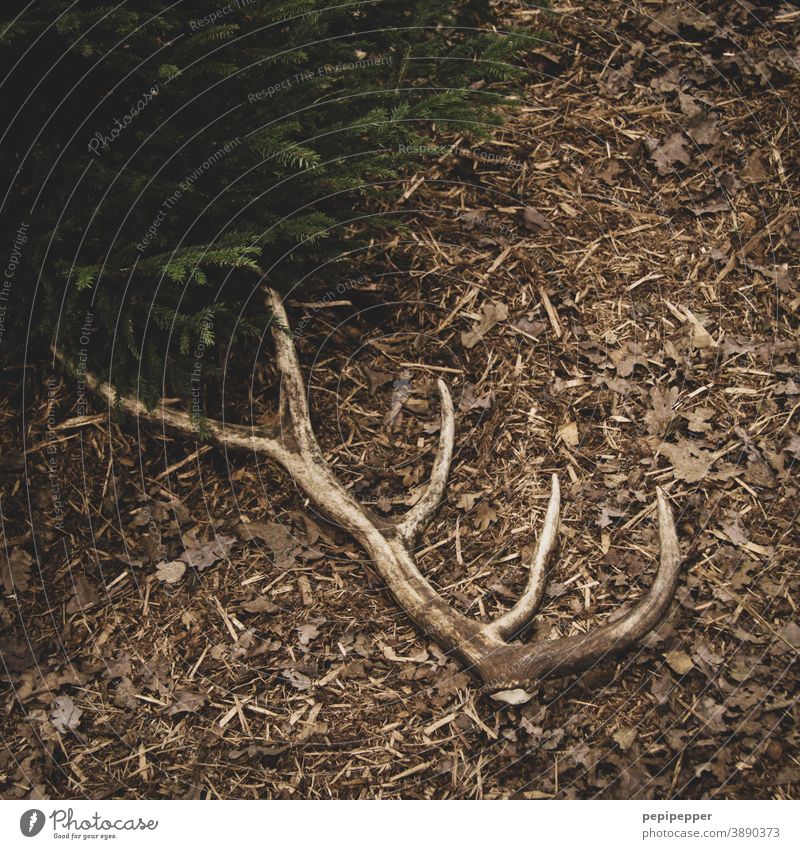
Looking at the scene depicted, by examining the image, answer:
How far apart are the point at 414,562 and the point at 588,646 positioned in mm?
850

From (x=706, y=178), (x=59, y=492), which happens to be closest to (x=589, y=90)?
(x=706, y=178)

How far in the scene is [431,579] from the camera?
326 centimetres

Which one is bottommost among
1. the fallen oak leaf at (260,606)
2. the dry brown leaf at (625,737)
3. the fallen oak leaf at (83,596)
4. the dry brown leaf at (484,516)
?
the dry brown leaf at (625,737)

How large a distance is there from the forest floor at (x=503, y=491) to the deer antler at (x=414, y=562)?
0.44 ft

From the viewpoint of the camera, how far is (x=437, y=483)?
3.33 m

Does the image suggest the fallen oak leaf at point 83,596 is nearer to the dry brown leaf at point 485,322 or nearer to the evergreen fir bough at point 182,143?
the evergreen fir bough at point 182,143

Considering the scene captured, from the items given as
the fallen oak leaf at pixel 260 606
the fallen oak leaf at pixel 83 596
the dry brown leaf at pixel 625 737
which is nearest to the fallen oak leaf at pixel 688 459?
the dry brown leaf at pixel 625 737

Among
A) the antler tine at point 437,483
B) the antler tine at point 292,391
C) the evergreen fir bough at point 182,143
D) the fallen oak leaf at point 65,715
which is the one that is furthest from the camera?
the antler tine at point 292,391

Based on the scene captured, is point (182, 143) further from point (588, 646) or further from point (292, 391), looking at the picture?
point (588, 646)

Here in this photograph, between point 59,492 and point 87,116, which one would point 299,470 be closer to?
point 59,492

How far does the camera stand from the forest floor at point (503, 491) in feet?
9.64

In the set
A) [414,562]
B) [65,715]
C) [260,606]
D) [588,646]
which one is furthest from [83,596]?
[588,646]

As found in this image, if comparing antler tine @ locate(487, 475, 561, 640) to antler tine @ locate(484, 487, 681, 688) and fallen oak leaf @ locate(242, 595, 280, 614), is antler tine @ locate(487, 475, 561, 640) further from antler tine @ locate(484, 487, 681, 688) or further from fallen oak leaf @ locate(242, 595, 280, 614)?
fallen oak leaf @ locate(242, 595, 280, 614)

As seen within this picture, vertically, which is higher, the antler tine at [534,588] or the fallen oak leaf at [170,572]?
the fallen oak leaf at [170,572]
